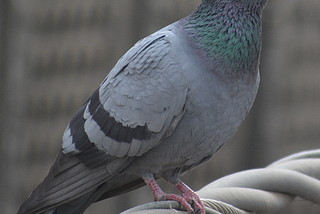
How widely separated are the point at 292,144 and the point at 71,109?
10.5 ft

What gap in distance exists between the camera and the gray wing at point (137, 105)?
2552 mm

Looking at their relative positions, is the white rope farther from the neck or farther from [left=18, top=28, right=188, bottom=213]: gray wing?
the neck

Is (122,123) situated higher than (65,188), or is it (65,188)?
(122,123)

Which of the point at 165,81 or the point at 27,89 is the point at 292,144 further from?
the point at 165,81

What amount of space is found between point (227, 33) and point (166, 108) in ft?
1.92

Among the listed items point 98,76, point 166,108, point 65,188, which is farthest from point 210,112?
point 98,76

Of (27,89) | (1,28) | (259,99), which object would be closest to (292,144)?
(259,99)

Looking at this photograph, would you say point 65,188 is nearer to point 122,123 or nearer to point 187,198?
point 122,123

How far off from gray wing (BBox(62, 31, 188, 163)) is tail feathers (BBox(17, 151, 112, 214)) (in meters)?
0.12

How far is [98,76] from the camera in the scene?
6430mm

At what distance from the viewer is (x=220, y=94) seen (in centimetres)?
261

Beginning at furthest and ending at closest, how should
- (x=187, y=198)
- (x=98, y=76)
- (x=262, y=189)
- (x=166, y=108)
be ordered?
(x=98, y=76) < (x=187, y=198) < (x=166, y=108) < (x=262, y=189)

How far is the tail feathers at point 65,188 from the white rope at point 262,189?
527mm

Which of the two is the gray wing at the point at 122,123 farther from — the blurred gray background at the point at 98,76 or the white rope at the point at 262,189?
the blurred gray background at the point at 98,76
